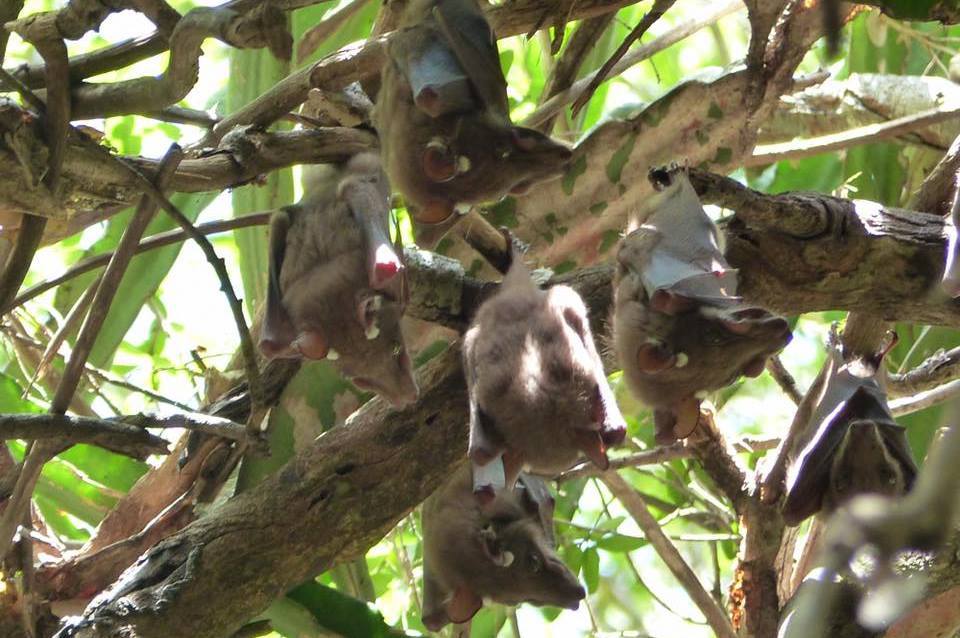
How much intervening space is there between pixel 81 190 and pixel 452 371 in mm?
A: 1092

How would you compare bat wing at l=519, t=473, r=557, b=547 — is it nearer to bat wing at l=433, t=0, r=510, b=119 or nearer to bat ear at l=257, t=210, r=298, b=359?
bat ear at l=257, t=210, r=298, b=359

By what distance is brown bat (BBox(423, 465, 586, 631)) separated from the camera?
3.21 metres

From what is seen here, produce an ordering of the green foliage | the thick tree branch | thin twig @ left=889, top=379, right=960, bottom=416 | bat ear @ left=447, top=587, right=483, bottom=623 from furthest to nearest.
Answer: thin twig @ left=889, top=379, right=960, bottom=416 → the green foliage → bat ear @ left=447, top=587, right=483, bottom=623 → the thick tree branch

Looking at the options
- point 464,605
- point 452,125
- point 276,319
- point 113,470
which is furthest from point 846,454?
point 113,470

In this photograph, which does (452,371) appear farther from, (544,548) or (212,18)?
(212,18)

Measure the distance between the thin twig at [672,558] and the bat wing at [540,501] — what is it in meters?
0.70

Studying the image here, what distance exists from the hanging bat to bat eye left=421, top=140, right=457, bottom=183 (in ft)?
5.64

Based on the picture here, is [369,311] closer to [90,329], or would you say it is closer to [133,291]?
[90,329]

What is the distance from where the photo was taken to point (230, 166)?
266 centimetres

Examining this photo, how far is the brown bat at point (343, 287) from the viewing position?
243 cm

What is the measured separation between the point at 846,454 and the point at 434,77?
1919mm

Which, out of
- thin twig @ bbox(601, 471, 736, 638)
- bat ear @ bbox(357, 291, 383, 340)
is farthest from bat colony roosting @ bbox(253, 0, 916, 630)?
thin twig @ bbox(601, 471, 736, 638)

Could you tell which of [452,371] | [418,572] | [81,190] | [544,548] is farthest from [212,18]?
[418,572]

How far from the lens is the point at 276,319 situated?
2555 millimetres
